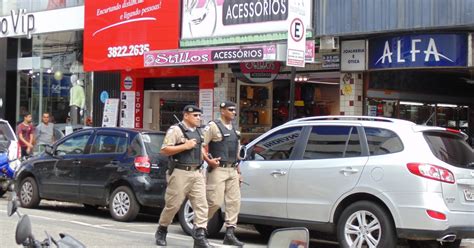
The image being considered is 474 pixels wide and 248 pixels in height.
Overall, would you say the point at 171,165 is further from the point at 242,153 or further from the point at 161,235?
the point at 242,153

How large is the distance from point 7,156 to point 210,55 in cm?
485

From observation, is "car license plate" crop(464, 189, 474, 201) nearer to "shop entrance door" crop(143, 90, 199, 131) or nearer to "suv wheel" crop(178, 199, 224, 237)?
"suv wheel" crop(178, 199, 224, 237)

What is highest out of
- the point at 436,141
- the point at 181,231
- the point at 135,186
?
the point at 436,141

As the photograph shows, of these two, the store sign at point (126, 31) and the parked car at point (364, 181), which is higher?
the store sign at point (126, 31)

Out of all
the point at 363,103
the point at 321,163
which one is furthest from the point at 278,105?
the point at 321,163

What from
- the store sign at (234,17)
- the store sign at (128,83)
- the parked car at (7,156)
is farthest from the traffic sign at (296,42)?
the store sign at (128,83)

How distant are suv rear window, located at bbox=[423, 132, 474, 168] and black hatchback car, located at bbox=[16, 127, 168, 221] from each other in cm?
475

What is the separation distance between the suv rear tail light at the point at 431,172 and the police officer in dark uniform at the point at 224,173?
93.1 inches

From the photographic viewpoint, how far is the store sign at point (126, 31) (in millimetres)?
16156

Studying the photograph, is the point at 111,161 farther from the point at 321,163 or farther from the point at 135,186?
the point at 321,163

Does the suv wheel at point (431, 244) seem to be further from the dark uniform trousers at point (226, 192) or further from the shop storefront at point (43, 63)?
the shop storefront at point (43, 63)

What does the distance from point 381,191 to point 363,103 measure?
6779 millimetres

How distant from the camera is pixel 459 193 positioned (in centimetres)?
774

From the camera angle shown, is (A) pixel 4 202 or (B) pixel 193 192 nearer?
(B) pixel 193 192
